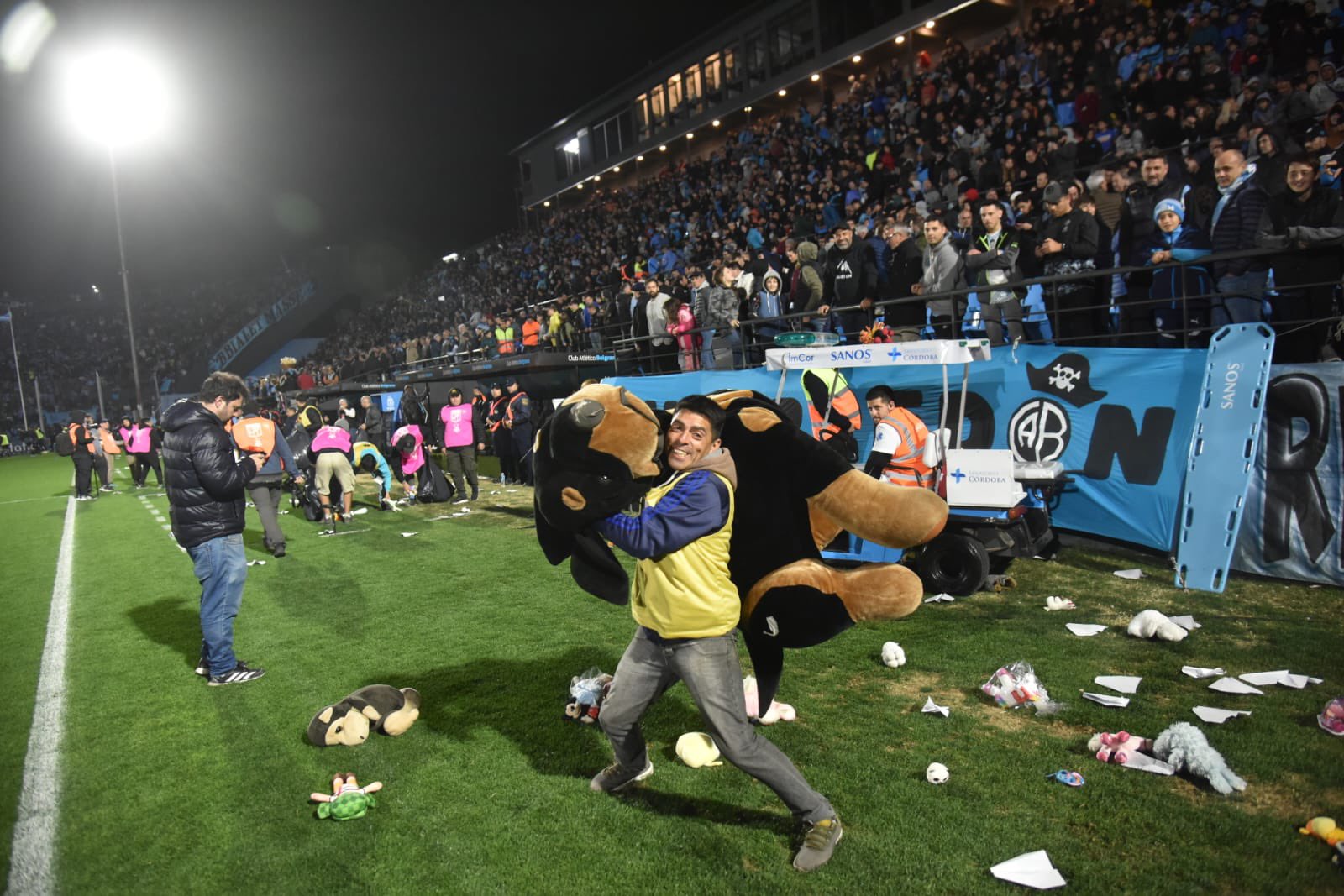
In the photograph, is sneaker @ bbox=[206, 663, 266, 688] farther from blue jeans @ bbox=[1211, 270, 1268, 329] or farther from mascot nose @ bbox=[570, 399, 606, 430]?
blue jeans @ bbox=[1211, 270, 1268, 329]

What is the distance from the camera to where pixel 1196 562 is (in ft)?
22.8

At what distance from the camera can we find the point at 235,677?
6.23 metres

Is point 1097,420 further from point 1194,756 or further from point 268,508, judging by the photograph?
point 268,508

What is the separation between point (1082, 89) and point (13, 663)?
1763 cm

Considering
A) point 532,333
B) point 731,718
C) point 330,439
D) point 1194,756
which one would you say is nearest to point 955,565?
point 1194,756

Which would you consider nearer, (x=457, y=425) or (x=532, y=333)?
(x=457, y=425)

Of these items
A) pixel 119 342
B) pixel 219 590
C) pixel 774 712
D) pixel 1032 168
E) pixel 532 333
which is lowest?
pixel 774 712

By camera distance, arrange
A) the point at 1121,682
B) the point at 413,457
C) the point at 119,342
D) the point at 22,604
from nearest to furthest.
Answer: the point at 1121,682 < the point at 22,604 < the point at 413,457 < the point at 119,342

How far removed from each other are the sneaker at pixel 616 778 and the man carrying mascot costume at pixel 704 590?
832mm

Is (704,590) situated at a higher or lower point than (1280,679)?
higher

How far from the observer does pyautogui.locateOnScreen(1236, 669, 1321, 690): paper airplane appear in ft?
16.0

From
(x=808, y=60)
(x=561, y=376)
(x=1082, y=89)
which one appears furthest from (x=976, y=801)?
(x=808, y=60)

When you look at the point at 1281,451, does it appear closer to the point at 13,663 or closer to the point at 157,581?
the point at 13,663

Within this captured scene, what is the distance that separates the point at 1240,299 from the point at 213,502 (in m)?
9.15
